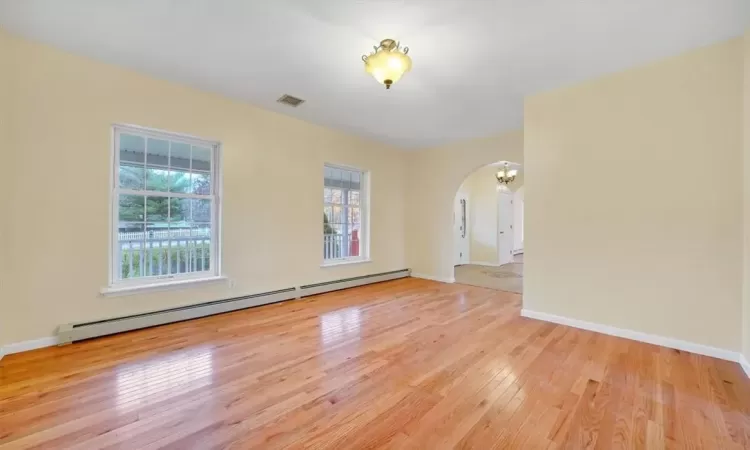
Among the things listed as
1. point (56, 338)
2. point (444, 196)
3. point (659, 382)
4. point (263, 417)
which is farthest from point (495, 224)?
point (56, 338)

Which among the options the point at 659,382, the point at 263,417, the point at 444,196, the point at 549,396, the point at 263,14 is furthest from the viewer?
the point at 444,196

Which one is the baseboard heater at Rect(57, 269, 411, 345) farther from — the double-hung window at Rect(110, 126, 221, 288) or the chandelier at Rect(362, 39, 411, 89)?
the chandelier at Rect(362, 39, 411, 89)

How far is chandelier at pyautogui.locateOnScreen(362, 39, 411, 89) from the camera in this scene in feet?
8.48

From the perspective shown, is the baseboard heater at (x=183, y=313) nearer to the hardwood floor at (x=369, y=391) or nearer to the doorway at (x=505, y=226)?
the hardwood floor at (x=369, y=391)

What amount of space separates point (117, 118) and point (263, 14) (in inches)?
80.2

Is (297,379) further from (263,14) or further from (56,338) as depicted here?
(263,14)

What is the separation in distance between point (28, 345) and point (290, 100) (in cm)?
358

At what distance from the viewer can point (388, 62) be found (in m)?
2.60

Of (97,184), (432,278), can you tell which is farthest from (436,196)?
(97,184)

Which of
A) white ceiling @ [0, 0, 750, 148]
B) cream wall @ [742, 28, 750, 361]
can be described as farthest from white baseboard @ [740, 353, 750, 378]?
white ceiling @ [0, 0, 750, 148]

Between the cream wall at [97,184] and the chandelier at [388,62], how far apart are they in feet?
7.56

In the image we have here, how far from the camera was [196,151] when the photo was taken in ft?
12.9

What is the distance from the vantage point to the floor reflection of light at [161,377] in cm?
202

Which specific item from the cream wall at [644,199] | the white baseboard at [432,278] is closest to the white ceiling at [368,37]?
the cream wall at [644,199]
